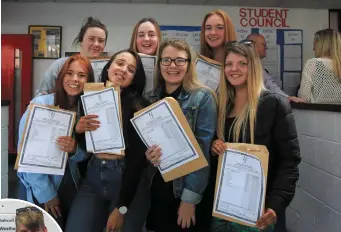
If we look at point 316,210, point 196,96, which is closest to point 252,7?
point 316,210

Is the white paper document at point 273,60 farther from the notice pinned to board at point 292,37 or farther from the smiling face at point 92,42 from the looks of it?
the smiling face at point 92,42

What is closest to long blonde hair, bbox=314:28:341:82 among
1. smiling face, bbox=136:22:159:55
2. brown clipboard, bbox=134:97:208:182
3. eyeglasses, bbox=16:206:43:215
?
smiling face, bbox=136:22:159:55

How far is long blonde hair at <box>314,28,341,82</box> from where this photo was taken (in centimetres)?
252

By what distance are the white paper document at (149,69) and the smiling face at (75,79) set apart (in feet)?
1.08

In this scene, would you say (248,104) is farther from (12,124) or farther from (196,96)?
(12,124)

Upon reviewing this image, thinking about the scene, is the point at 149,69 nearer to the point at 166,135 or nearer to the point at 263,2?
the point at 166,135

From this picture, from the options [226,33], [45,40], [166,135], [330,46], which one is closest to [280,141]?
[166,135]

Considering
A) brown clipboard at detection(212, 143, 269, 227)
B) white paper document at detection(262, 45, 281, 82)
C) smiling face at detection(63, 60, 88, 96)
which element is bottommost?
brown clipboard at detection(212, 143, 269, 227)

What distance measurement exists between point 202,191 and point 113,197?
1.53 ft

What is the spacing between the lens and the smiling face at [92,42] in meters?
2.22

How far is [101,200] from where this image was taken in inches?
67.8

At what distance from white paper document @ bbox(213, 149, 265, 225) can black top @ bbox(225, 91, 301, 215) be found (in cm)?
9

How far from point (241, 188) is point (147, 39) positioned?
1086mm

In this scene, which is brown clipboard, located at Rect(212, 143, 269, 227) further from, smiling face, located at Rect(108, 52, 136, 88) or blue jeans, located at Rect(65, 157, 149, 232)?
smiling face, located at Rect(108, 52, 136, 88)
